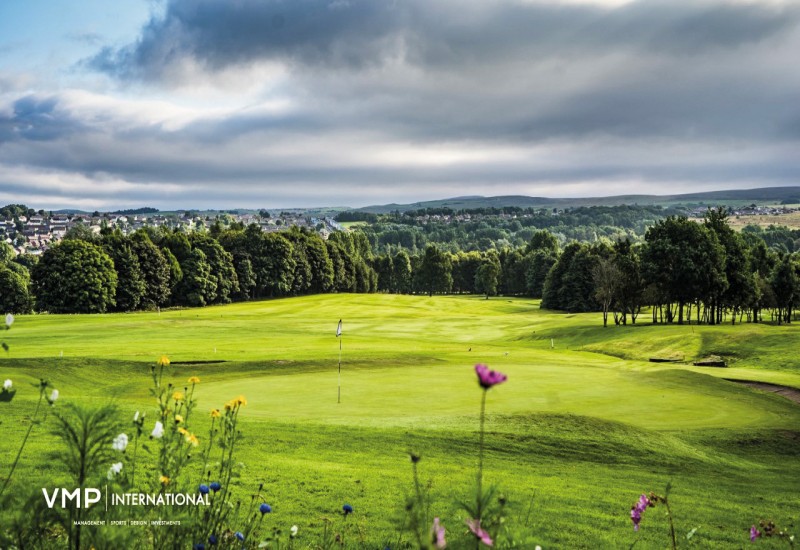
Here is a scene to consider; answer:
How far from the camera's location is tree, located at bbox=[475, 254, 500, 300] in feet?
430

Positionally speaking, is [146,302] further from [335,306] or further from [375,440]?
[375,440]

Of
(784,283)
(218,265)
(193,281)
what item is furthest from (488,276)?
(193,281)

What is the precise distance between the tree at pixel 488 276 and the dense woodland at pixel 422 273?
0.32 m

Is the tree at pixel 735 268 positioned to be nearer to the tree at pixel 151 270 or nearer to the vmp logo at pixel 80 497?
the tree at pixel 151 270

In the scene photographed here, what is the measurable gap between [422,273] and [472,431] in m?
117

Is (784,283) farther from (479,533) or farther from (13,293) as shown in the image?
(13,293)

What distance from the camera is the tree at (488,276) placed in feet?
430

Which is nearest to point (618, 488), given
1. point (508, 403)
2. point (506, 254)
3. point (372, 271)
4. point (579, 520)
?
point (579, 520)

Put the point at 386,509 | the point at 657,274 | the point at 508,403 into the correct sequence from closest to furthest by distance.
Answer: the point at 386,509 < the point at 508,403 < the point at 657,274

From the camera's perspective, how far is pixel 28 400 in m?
18.1

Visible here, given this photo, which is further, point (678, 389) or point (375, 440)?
point (678, 389)

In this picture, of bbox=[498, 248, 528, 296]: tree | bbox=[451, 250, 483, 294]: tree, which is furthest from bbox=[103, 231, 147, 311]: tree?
bbox=[451, 250, 483, 294]: tree

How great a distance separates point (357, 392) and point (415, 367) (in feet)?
26.3

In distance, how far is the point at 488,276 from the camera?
430 feet
